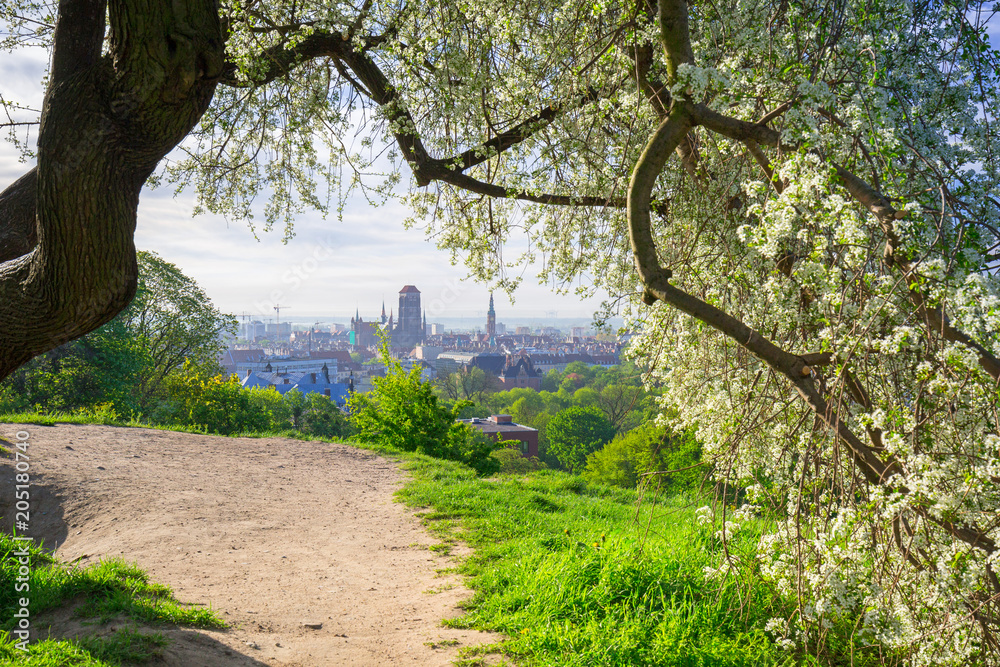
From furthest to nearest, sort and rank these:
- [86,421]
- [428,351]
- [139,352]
A: [428,351]
[139,352]
[86,421]

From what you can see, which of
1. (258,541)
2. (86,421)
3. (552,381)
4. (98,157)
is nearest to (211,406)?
(86,421)

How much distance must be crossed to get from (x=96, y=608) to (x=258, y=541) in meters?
2.05

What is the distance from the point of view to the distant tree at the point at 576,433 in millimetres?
39875

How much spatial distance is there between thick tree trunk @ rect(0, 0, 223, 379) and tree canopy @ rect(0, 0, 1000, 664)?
0.01 meters

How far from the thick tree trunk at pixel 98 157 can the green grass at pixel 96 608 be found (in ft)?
4.58

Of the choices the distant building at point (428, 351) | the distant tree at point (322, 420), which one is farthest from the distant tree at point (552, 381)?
the distant tree at point (322, 420)

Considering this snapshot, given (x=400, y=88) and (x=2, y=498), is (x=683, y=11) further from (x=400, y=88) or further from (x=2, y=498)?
(x=2, y=498)

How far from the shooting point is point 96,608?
351cm

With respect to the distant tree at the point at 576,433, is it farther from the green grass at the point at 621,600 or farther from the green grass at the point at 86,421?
the green grass at the point at 621,600

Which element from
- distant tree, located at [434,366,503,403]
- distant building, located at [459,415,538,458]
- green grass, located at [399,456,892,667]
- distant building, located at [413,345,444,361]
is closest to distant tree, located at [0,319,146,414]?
green grass, located at [399,456,892,667]

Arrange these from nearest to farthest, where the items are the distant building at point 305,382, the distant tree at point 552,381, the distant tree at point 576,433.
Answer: the distant tree at point 576,433 → the distant building at point 305,382 → the distant tree at point 552,381

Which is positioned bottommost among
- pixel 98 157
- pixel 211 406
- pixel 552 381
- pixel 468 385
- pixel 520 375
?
pixel 552 381

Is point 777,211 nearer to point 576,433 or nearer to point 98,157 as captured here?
point 98,157

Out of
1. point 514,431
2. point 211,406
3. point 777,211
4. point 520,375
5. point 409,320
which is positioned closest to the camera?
point 777,211
